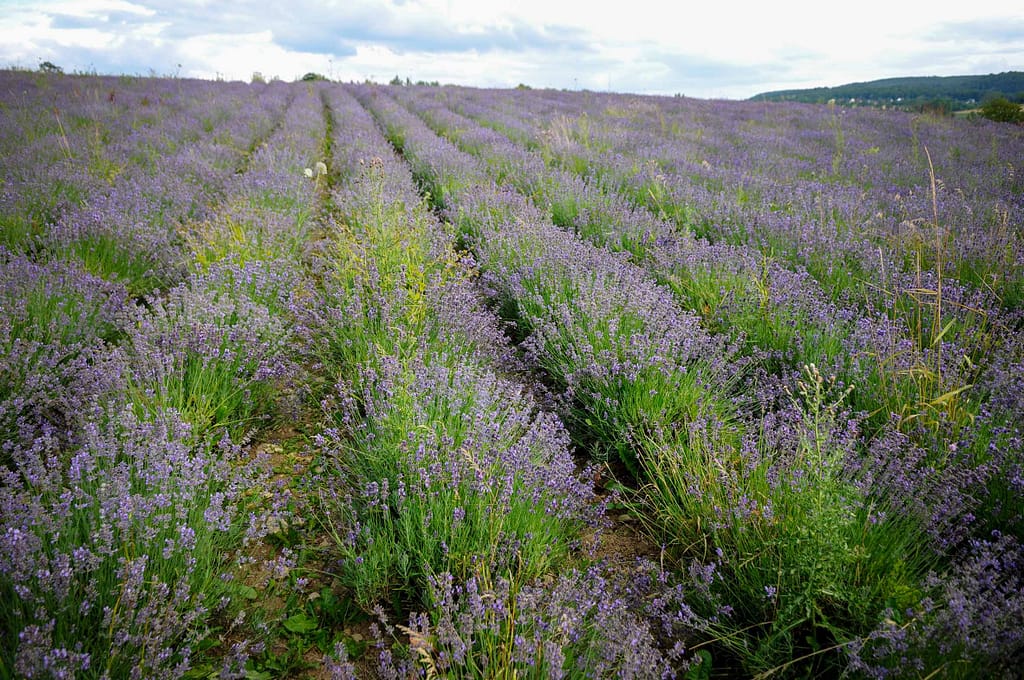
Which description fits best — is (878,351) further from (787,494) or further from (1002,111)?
(1002,111)

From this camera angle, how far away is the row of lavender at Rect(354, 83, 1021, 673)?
1785 millimetres

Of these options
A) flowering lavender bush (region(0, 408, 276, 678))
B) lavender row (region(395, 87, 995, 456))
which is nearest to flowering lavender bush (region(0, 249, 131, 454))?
flowering lavender bush (region(0, 408, 276, 678))

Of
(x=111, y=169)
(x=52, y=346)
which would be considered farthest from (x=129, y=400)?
(x=111, y=169)

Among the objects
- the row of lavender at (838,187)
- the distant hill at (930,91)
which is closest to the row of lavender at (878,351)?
the row of lavender at (838,187)

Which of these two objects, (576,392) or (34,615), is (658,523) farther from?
(34,615)

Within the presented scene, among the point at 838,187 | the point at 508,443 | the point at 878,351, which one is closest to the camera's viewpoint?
the point at 508,443

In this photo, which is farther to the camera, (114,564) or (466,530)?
(466,530)

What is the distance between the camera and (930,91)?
106ft

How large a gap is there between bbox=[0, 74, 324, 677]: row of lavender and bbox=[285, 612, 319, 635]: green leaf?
0.22 m

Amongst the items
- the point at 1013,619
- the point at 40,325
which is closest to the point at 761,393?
the point at 1013,619

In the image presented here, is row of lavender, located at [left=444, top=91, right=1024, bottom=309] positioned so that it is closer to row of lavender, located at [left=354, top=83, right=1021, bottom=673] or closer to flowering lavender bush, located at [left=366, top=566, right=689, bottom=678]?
row of lavender, located at [left=354, top=83, right=1021, bottom=673]

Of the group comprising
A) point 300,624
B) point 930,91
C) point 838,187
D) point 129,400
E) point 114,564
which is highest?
point 930,91

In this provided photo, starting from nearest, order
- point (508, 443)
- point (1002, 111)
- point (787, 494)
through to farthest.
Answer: point (787, 494) → point (508, 443) → point (1002, 111)

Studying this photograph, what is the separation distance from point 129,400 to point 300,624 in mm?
1316
